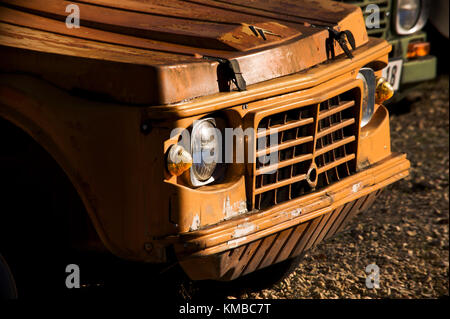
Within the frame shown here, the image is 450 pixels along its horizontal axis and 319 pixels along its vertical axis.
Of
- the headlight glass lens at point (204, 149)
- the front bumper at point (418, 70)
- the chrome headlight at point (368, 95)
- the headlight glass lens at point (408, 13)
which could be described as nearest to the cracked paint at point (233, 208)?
the headlight glass lens at point (204, 149)

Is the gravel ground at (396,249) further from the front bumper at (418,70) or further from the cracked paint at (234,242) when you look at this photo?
the cracked paint at (234,242)

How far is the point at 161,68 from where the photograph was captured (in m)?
2.55

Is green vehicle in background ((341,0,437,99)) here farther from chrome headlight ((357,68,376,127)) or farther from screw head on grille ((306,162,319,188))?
screw head on grille ((306,162,319,188))

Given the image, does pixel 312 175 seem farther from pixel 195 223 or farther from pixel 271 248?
pixel 195 223

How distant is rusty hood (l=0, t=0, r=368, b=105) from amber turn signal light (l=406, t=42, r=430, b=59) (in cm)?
240

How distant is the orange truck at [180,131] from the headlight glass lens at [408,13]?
2441 mm

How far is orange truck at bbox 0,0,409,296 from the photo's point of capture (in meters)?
2.62

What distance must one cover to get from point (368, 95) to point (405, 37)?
240 cm

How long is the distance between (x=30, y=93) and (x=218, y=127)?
2.18 feet

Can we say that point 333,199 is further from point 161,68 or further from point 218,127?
point 161,68

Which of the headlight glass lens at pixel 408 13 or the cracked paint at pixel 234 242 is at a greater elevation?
the headlight glass lens at pixel 408 13

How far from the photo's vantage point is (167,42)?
2.91 metres

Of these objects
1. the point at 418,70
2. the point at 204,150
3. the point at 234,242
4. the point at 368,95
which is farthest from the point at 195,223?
the point at 418,70

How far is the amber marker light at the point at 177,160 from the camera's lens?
260 centimetres
